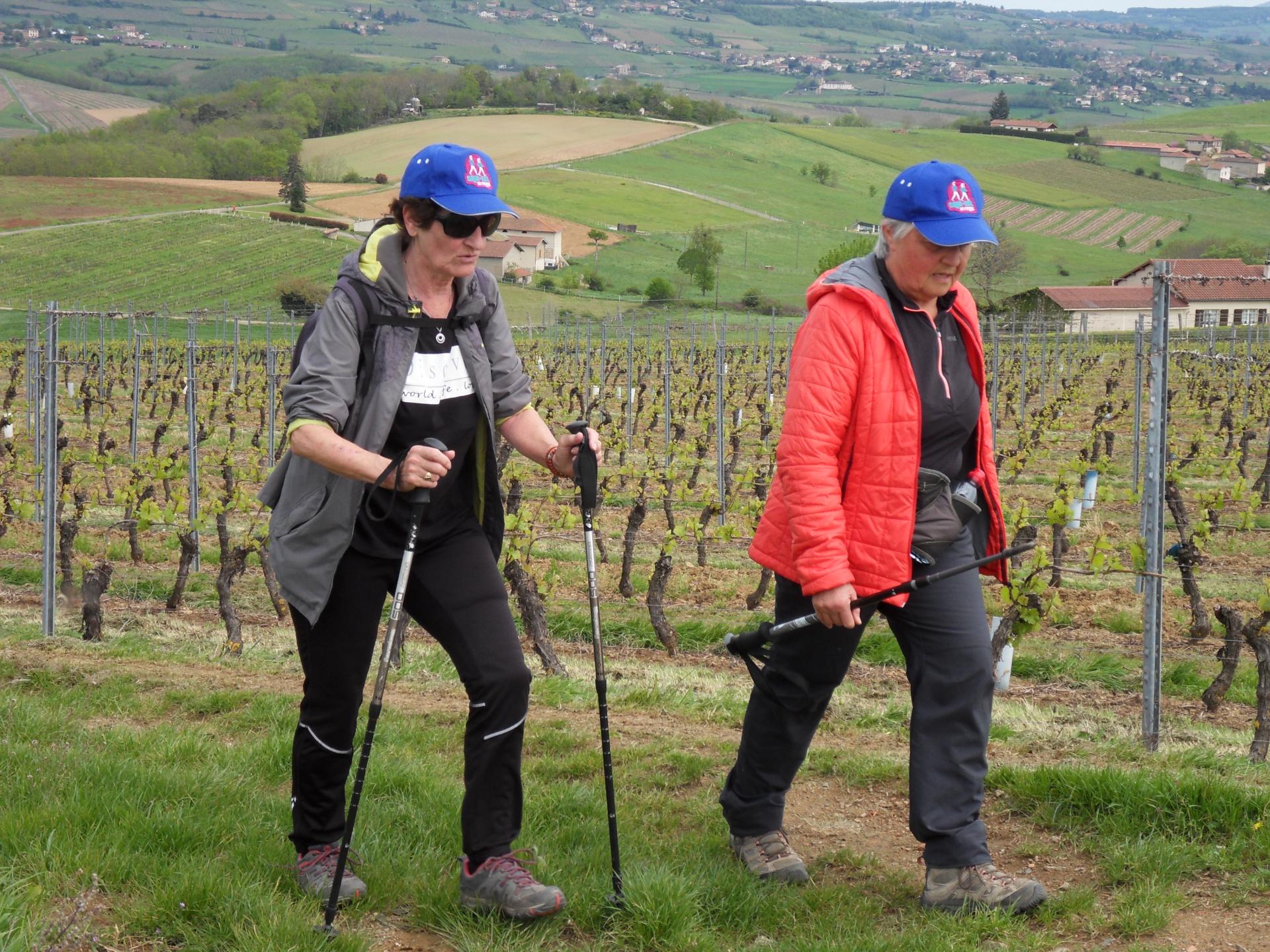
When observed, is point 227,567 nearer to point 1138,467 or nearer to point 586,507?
point 586,507

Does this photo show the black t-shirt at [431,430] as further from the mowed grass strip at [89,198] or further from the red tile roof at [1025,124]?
the red tile roof at [1025,124]

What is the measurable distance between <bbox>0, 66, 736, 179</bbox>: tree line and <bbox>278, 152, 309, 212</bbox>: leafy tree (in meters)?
11.6

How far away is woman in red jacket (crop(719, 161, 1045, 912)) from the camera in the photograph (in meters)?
3.50

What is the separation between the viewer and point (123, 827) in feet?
12.4

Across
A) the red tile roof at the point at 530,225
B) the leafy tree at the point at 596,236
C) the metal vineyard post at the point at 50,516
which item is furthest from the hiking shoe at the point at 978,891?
the leafy tree at the point at 596,236

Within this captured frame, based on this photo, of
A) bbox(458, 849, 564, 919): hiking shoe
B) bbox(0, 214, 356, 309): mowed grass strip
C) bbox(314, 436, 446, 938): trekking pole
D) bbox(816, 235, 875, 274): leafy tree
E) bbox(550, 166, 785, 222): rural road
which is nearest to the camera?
bbox(314, 436, 446, 938): trekking pole

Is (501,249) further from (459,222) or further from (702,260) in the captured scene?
(459,222)

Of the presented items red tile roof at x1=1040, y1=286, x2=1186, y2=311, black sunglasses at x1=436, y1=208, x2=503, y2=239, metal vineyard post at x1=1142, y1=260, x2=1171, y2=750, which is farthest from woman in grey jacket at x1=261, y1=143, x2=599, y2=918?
red tile roof at x1=1040, y1=286, x2=1186, y2=311

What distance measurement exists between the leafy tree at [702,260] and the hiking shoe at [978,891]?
65058mm

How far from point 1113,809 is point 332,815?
2.39 metres

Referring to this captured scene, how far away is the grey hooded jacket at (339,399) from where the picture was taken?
335 centimetres

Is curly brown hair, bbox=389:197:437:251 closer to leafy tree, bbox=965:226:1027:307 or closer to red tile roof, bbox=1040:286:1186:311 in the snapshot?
red tile roof, bbox=1040:286:1186:311

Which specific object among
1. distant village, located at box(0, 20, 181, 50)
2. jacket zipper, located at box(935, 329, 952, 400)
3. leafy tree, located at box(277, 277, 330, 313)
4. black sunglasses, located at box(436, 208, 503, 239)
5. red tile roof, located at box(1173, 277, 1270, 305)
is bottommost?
leafy tree, located at box(277, 277, 330, 313)

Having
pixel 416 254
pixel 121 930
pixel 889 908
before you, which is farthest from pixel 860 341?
pixel 121 930
